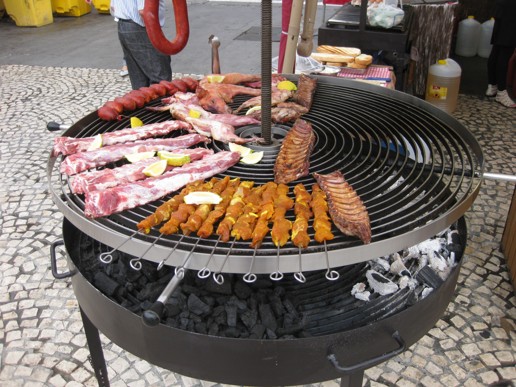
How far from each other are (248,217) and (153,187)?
0.52 metres

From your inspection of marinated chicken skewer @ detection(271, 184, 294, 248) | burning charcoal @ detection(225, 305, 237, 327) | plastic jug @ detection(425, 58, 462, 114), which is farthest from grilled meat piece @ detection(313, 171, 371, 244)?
plastic jug @ detection(425, 58, 462, 114)

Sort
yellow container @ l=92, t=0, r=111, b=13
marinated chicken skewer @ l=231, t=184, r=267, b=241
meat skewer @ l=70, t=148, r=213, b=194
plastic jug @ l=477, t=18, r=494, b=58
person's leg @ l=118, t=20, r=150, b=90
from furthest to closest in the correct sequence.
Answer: yellow container @ l=92, t=0, r=111, b=13, plastic jug @ l=477, t=18, r=494, b=58, person's leg @ l=118, t=20, r=150, b=90, meat skewer @ l=70, t=148, r=213, b=194, marinated chicken skewer @ l=231, t=184, r=267, b=241

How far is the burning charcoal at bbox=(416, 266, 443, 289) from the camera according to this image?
7.86 ft

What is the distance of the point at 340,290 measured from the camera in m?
2.43

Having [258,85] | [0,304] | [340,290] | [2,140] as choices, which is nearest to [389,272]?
[340,290]

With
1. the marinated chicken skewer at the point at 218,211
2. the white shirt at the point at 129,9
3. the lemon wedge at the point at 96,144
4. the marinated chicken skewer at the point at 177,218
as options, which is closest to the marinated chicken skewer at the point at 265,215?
the marinated chicken skewer at the point at 218,211

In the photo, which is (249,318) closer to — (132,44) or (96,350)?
(96,350)

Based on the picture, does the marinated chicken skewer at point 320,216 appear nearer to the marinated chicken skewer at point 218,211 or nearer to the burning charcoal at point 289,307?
the marinated chicken skewer at point 218,211

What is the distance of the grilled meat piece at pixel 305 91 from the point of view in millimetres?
3059

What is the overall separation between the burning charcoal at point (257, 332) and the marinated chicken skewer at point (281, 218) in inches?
22.1

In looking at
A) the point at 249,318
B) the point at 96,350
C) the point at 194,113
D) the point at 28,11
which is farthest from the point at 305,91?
the point at 28,11

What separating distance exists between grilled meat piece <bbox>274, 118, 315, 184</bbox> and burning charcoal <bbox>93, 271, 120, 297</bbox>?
3.19ft

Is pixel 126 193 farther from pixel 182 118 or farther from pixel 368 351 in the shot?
pixel 368 351

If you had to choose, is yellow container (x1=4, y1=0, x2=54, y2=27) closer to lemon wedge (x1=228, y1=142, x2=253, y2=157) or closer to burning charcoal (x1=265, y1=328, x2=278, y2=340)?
lemon wedge (x1=228, y1=142, x2=253, y2=157)
